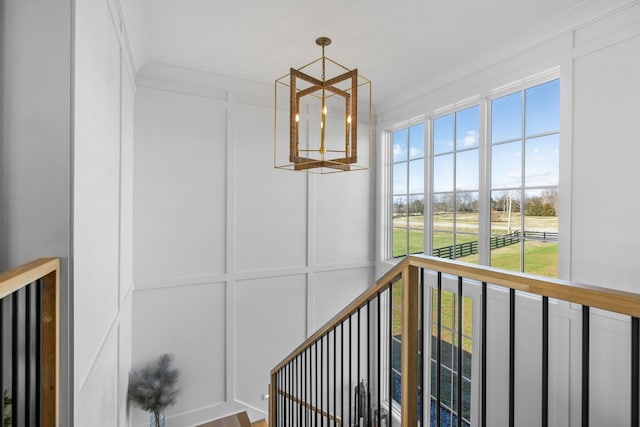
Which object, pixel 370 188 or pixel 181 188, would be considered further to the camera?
pixel 370 188

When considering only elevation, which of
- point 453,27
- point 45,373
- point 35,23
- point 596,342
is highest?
point 453,27

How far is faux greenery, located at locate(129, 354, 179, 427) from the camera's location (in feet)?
9.36

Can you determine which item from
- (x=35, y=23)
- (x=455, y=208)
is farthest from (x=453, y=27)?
(x=35, y=23)

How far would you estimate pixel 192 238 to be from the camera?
333 cm

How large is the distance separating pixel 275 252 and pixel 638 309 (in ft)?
11.0

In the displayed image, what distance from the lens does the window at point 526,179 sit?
2.54 metres

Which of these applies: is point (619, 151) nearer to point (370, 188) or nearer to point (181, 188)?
point (370, 188)

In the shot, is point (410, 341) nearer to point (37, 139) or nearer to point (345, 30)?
point (37, 139)

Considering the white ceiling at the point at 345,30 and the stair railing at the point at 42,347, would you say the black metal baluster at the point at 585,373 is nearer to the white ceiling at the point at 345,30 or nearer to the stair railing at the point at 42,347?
the stair railing at the point at 42,347

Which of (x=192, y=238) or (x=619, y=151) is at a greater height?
(x=619, y=151)

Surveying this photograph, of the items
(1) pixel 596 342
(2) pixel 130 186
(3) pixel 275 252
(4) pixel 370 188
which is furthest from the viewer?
(4) pixel 370 188

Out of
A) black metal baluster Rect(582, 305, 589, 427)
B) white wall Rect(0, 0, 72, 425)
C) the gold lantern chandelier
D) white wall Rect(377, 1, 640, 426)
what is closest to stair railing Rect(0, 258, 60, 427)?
white wall Rect(0, 0, 72, 425)

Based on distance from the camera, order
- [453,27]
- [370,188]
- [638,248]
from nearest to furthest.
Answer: [638,248] → [453,27] → [370,188]

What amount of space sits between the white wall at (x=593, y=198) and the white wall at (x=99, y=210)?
2809 millimetres
